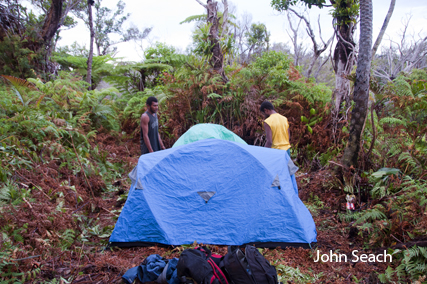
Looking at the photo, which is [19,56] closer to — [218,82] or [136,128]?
[136,128]

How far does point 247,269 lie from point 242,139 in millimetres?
3648

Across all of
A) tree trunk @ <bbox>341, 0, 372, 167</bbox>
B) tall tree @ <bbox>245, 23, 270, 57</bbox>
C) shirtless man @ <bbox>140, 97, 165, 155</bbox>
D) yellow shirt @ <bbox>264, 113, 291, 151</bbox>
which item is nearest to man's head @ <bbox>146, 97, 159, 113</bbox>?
shirtless man @ <bbox>140, 97, 165, 155</bbox>

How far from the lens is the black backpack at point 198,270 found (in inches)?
91.4

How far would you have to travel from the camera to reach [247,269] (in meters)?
2.30

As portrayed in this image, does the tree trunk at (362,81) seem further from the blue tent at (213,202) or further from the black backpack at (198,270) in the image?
the black backpack at (198,270)

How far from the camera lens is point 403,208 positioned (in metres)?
3.16

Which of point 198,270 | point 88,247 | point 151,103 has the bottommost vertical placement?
point 88,247

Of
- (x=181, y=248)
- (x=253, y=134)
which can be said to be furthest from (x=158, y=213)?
(x=253, y=134)

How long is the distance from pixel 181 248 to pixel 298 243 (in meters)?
1.35

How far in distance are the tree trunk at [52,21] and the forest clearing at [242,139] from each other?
37 millimetres

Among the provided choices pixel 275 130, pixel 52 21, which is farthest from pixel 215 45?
pixel 52 21

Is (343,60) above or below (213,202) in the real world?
above

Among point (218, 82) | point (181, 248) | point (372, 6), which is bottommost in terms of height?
point (181, 248)

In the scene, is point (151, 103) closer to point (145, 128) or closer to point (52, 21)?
point (145, 128)
